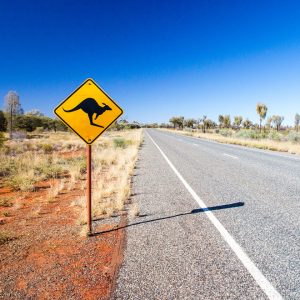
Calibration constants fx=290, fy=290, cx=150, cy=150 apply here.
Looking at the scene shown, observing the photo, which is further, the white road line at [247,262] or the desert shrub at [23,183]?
the desert shrub at [23,183]

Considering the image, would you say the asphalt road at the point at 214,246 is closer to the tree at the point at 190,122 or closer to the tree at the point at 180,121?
the tree at the point at 190,122

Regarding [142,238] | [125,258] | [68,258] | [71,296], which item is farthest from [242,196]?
[71,296]

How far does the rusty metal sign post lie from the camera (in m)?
4.70

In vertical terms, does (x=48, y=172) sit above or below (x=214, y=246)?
below

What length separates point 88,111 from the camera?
4.76 metres

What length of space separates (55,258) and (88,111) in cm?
228

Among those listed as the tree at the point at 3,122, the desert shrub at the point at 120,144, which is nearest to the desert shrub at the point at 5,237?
the desert shrub at the point at 120,144

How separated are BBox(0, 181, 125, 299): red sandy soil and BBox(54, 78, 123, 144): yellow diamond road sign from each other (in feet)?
5.34

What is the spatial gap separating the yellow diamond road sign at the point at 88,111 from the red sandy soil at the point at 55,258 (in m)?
1.63

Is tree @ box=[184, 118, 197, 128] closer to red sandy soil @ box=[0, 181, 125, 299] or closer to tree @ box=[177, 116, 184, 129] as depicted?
tree @ box=[177, 116, 184, 129]

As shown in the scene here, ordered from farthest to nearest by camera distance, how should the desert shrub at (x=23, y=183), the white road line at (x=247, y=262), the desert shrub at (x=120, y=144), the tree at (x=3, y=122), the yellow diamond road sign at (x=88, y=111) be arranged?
Answer: the tree at (x=3, y=122), the desert shrub at (x=120, y=144), the desert shrub at (x=23, y=183), the yellow diamond road sign at (x=88, y=111), the white road line at (x=247, y=262)

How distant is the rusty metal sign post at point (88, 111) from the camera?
4.70 metres

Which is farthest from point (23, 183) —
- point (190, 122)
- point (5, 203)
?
point (190, 122)

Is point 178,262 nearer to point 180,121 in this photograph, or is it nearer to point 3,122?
point 3,122
